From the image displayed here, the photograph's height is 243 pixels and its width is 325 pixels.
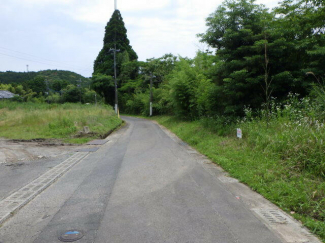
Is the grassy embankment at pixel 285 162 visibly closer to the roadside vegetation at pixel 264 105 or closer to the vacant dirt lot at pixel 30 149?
the roadside vegetation at pixel 264 105

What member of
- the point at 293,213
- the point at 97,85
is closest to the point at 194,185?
the point at 293,213

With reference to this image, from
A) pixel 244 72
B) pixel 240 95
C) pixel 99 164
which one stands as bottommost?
pixel 99 164

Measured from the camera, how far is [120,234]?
3.38 m

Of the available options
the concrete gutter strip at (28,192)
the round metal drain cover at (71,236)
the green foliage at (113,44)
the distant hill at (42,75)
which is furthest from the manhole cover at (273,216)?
the distant hill at (42,75)

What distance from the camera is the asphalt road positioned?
338cm

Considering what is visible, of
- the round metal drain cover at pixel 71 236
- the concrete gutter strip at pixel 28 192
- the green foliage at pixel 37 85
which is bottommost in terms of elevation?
the concrete gutter strip at pixel 28 192

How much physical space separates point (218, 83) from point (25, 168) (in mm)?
9326

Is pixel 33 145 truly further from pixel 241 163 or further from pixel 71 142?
pixel 241 163

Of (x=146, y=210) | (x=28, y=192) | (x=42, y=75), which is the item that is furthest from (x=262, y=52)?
(x=42, y=75)

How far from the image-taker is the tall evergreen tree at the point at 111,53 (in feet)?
163

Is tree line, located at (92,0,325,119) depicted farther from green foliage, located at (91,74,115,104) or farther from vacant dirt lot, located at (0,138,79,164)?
green foliage, located at (91,74,115,104)

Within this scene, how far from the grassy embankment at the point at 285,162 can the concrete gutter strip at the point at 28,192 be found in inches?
175

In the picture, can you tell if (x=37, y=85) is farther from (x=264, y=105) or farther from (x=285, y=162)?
(x=285, y=162)

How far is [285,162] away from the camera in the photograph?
6.11 meters
